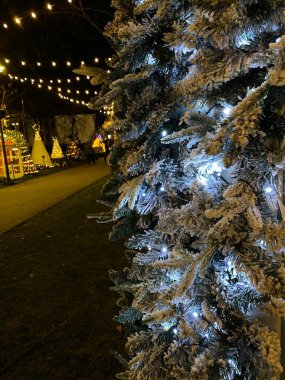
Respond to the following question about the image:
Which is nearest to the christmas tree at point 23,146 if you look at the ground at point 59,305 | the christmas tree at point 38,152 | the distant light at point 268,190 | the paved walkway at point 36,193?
the paved walkway at point 36,193

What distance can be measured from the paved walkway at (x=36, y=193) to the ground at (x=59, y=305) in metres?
1.97

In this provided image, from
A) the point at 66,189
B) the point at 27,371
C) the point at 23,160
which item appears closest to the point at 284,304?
the point at 27,371

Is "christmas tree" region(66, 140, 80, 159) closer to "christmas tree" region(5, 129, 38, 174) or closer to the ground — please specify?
"christmas tree" region(5, 129, 38, 174)

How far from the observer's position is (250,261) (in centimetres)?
156

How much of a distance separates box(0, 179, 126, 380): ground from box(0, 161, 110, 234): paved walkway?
1974mm

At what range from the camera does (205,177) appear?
1.82 m

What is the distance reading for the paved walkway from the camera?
1083cm

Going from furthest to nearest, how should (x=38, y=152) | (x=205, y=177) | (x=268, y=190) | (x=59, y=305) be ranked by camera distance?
1. (x=38, y=152)
2. (x=59, y=305)
3. (x=205, y=177)
4. (x=268, y=190)

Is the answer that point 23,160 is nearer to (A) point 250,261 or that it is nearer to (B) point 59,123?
(B) point 59,123

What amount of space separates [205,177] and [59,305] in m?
3.85

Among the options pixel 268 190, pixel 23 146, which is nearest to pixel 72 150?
pixel 23 146

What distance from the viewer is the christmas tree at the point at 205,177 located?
1.47 meters

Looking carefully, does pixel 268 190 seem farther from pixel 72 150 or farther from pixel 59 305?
pixel 72 150

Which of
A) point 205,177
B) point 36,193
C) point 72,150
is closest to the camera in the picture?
point 205,177
